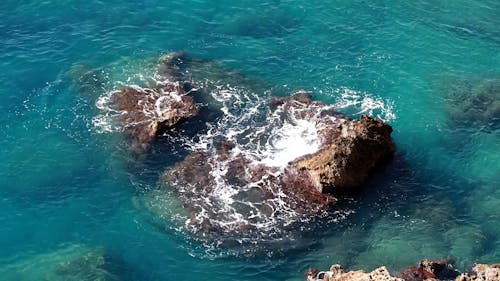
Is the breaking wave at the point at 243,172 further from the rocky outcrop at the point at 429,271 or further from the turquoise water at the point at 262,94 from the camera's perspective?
Result: the rocky outcrop at the point at 429,271

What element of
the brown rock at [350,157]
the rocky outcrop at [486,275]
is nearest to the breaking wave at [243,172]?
the brown rock at [350,157]

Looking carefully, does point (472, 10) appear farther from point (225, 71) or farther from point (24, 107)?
point (24, 107)

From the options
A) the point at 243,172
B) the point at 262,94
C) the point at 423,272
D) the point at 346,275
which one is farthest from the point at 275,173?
the point at 423,272

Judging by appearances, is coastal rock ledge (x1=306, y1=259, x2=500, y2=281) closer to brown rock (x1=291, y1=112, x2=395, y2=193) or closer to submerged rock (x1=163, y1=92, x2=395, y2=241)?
submerged rock (x1=163, y1=92, x2=395, y2=241)

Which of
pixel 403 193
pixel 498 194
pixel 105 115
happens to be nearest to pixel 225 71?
pixel 105 115

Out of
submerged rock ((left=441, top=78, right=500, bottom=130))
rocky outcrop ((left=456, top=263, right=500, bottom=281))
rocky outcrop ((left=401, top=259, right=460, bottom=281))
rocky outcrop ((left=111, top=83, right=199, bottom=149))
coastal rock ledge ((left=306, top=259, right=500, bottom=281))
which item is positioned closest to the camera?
rocky outcrop ((left=456, top=263, right=500, bottom=281))

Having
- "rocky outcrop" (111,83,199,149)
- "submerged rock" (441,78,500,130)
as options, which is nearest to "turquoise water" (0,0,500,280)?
"submerged rock" (441,78,500,130)

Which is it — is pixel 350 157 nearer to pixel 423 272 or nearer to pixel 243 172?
pixel 243 172
